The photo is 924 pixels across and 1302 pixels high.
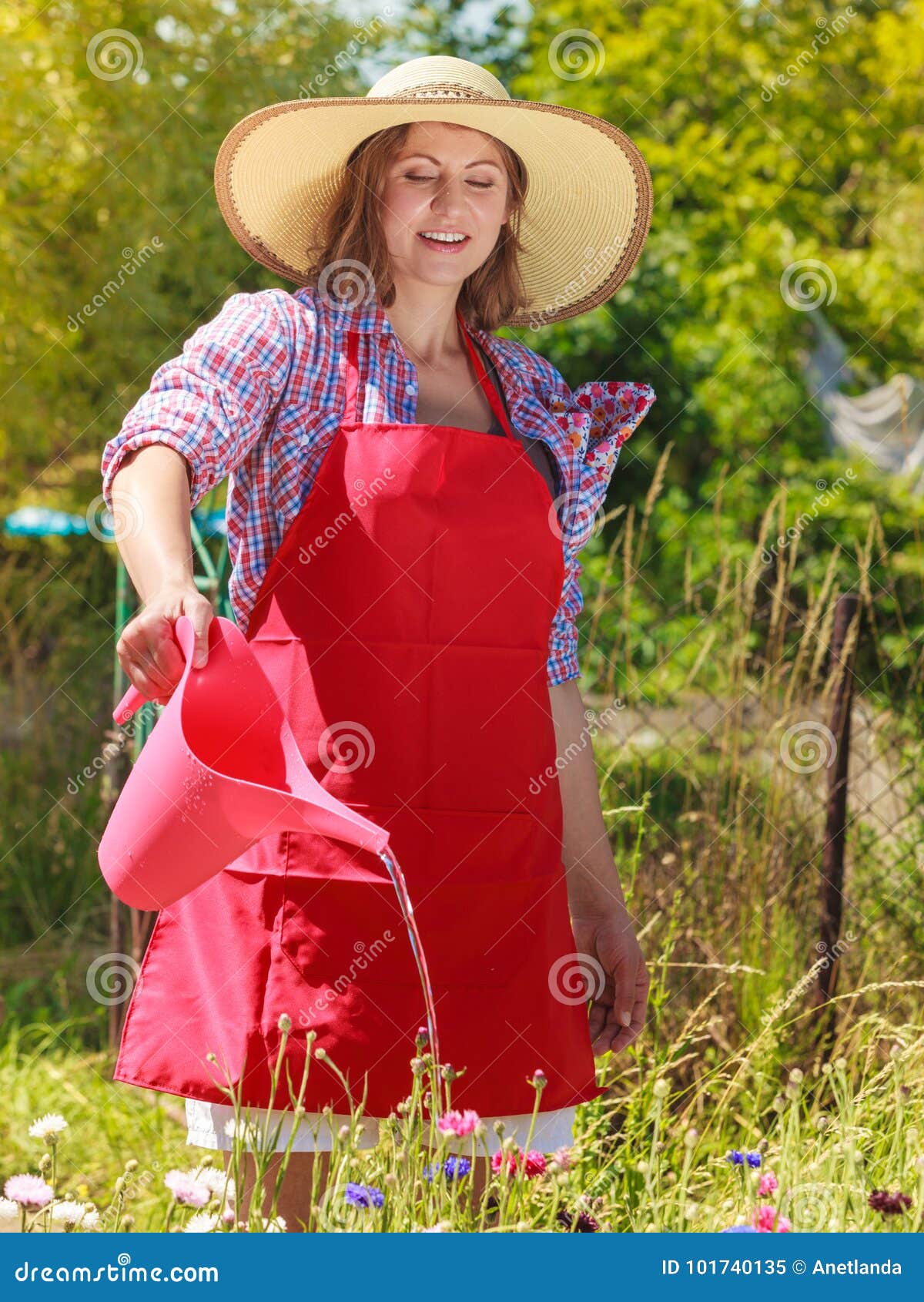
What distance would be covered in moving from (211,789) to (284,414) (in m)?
0.61

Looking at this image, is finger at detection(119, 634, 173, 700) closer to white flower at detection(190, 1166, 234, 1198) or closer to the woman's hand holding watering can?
the woman's hand holding watering can

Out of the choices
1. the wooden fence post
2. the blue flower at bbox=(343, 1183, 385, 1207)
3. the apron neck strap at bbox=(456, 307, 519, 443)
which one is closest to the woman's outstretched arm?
the apron neck strap at bbox=(456, 307, 519, 443)

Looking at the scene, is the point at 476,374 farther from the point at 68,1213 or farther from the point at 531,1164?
the point at 68,1213

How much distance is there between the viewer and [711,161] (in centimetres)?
1087

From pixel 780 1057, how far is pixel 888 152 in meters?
12.2

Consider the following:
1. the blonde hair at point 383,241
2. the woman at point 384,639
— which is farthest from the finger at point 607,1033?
the blonde hair at point 383,241

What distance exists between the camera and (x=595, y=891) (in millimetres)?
2000

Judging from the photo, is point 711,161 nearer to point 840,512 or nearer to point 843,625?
point 840,512

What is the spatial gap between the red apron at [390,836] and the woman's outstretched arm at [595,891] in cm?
A: 24

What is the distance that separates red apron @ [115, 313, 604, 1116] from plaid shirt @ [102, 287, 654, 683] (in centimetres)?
4

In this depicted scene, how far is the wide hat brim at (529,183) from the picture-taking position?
6.03 ft

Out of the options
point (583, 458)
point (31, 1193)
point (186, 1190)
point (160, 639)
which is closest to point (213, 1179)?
point (186, 1190)

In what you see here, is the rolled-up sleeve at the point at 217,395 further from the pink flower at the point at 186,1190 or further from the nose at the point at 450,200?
the pink flower at the point at 186,1190

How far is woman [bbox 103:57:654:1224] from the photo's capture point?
165 centimetres
